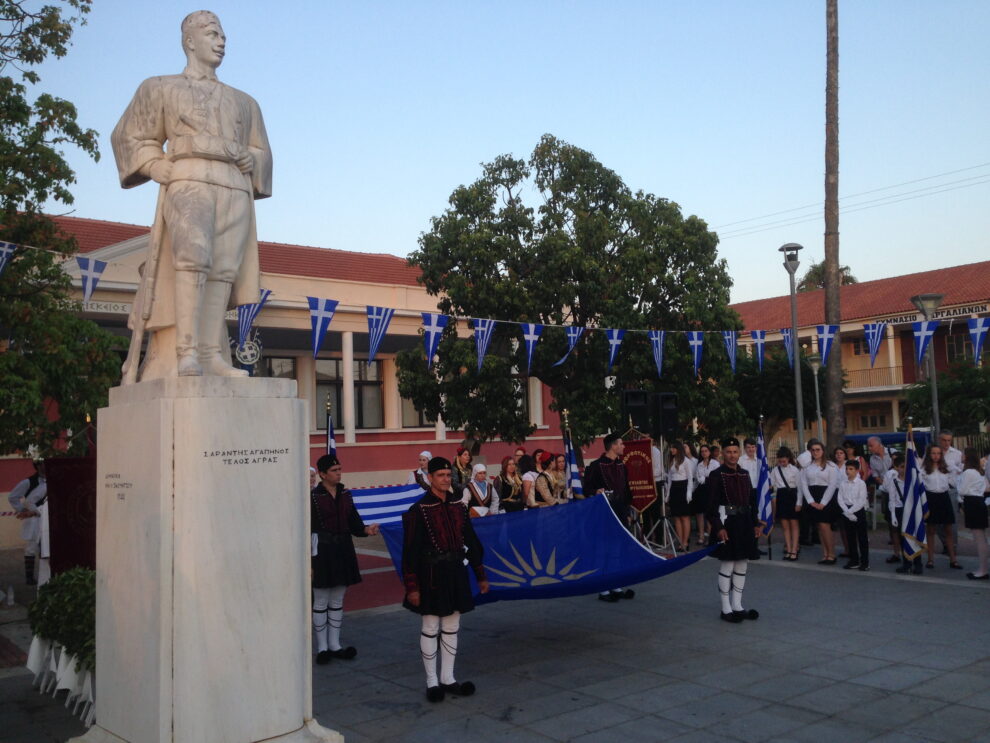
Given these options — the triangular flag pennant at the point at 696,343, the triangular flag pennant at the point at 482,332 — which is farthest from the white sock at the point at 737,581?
the triangular flag pennant at the point at 696,343

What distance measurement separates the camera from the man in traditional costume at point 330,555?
27.0 feet

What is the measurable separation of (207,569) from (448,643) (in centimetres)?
251

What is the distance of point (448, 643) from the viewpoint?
6922 millimetres

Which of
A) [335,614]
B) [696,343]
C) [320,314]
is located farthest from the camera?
[696,343]

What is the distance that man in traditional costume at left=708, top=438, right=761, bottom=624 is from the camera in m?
9.27

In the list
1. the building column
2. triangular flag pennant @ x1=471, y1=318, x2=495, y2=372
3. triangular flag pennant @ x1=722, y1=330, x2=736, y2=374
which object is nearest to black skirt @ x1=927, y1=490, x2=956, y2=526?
triangular flag pennant @ x1=722, y1=330, x2=736, y2=374

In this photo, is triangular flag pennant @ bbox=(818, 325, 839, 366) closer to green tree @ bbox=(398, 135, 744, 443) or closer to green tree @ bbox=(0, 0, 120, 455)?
green tree @ bbox=(398, 135, 744, 443)

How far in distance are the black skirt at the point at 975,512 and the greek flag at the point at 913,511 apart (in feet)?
1.84

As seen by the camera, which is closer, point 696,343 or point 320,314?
point 320,314

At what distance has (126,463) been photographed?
5.35m

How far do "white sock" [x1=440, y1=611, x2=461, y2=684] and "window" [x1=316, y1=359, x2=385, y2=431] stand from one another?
911 inches

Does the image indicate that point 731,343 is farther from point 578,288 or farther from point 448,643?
point 448,643

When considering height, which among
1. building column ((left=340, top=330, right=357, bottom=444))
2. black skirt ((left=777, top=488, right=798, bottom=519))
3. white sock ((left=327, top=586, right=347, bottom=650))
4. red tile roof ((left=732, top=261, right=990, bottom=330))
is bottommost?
white sock ((left=327, top=586, right=347, bottom=650))

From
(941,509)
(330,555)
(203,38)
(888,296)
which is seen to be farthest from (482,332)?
(888,296)
